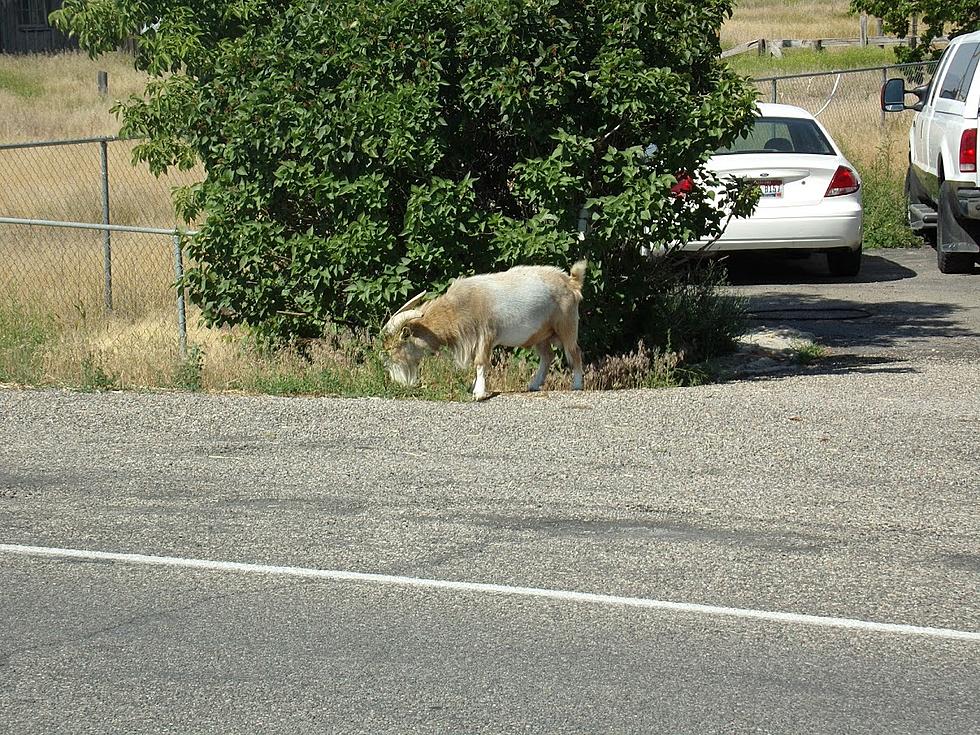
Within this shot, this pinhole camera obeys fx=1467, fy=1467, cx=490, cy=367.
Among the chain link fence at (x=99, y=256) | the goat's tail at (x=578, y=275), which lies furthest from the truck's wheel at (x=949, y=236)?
the goat's tail at (x=578, y=275)

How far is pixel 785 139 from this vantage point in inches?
651

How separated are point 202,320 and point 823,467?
5946 millimetres

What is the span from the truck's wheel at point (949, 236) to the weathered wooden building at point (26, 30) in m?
35.8

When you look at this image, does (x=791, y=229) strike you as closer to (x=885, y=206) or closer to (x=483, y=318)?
(x=885, y=206)

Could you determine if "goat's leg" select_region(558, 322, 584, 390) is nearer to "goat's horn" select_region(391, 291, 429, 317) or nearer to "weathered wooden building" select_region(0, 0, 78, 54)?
"goat's horn" select_region(391, 291, 429, 317)

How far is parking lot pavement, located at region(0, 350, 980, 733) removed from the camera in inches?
191

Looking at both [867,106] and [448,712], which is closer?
[448,712]

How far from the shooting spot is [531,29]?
10.6 meters

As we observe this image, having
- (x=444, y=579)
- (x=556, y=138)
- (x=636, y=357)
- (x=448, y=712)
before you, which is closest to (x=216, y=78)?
(x=556, y=138)

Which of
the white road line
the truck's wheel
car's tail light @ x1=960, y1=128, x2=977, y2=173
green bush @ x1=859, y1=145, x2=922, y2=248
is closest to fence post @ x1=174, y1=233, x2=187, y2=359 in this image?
the white road line

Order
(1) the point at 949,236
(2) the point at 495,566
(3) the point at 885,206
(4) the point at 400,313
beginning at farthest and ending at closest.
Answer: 1. (3) the point at 885,206
2. (1) the point at 949,236
3. (4) the point at 400,313
4. (2) the point at 495,566

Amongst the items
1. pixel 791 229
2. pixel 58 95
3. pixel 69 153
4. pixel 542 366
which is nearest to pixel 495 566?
pixel 542 366

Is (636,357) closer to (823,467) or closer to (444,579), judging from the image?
(823,467)

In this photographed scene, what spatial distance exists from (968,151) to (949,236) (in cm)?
122
